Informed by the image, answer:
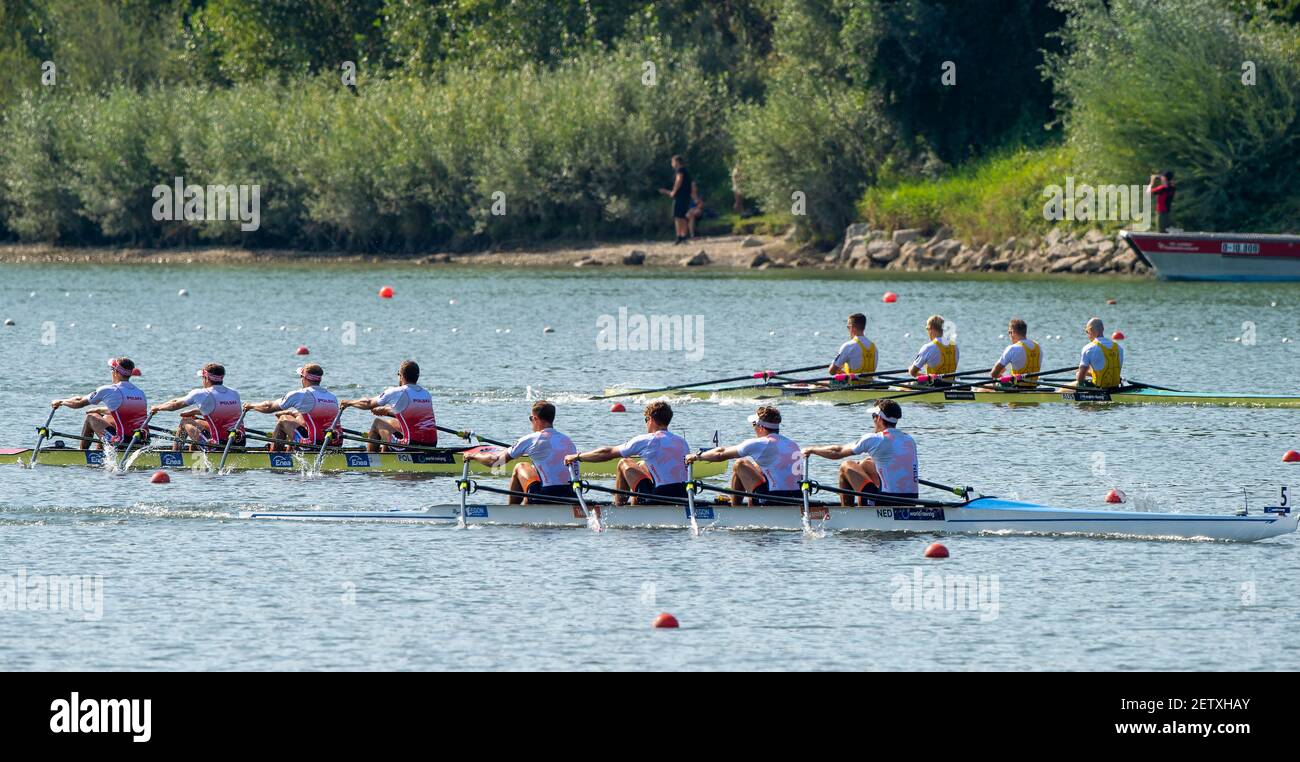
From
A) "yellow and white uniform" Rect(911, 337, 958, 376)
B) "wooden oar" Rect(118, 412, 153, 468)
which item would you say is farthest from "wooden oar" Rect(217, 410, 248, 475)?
"yellow and white uniform" Rect(911, 337, 958, 376)

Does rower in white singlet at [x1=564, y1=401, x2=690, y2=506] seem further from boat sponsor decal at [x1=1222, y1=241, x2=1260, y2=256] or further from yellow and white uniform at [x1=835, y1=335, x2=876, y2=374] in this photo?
boat sponsor decal at [x1=1222, y1=241, x2=1260, y2=256]

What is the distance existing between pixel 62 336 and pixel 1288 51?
31329 millimetres

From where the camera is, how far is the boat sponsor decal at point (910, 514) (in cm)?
2003

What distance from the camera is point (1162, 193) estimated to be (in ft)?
172

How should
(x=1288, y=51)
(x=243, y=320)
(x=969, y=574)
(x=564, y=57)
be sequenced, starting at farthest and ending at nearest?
(x=564, y=57) < (x=1288, y=51) < (x=243, y=320) < (x=969, y=574)

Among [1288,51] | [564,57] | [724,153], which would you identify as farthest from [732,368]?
[564,57]

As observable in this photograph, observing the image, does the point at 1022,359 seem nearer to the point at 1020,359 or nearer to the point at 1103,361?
the point at 1020,359

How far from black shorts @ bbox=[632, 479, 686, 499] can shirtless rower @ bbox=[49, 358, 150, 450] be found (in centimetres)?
703

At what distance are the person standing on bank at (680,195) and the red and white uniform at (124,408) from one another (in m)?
37.1

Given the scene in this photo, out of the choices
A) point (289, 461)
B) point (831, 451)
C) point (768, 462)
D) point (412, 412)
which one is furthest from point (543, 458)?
point (289, 461)

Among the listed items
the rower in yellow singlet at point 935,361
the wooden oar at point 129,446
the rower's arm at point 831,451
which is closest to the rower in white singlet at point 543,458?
the rower's arm at point 831,451

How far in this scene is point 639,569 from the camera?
61.7ft

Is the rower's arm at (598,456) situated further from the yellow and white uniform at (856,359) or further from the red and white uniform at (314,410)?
the yellow and white uniform at (856,359)

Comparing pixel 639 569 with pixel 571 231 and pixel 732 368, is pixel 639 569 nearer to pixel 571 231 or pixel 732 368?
pixel 732 368
